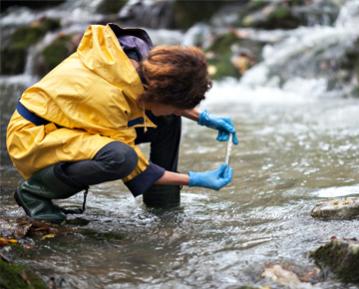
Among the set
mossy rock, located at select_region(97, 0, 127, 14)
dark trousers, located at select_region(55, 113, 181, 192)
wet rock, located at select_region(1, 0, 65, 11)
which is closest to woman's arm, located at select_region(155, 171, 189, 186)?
dark trousers, located at select_region(55, 113, 181, 192)

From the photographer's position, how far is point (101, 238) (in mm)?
2969

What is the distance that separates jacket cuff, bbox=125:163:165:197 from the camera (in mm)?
2887

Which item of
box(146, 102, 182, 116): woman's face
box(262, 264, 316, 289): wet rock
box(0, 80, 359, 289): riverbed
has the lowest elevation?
box(0, 80, 359, 289): riverbed

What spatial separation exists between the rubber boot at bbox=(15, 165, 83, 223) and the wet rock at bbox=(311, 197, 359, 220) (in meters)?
1.18

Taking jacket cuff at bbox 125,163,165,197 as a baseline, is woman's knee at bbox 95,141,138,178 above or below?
above

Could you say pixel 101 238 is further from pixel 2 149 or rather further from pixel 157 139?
pixel 2 149

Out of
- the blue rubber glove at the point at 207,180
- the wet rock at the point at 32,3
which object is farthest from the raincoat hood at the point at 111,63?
the wet rock at the point at 32,3

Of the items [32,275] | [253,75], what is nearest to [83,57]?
[32,275]

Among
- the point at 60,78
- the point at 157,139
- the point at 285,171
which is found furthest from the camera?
the point at 285,171

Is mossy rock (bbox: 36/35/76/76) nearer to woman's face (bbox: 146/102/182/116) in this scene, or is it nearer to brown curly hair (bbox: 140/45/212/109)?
woman's face (bbox: 146/102/182/116)

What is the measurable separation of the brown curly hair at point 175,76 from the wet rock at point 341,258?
2.91 ft

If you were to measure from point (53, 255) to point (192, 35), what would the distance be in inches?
370

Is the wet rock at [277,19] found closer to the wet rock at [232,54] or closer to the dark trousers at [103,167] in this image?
the wet rock at [232,54]

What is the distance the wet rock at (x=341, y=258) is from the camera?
2.35 metres
